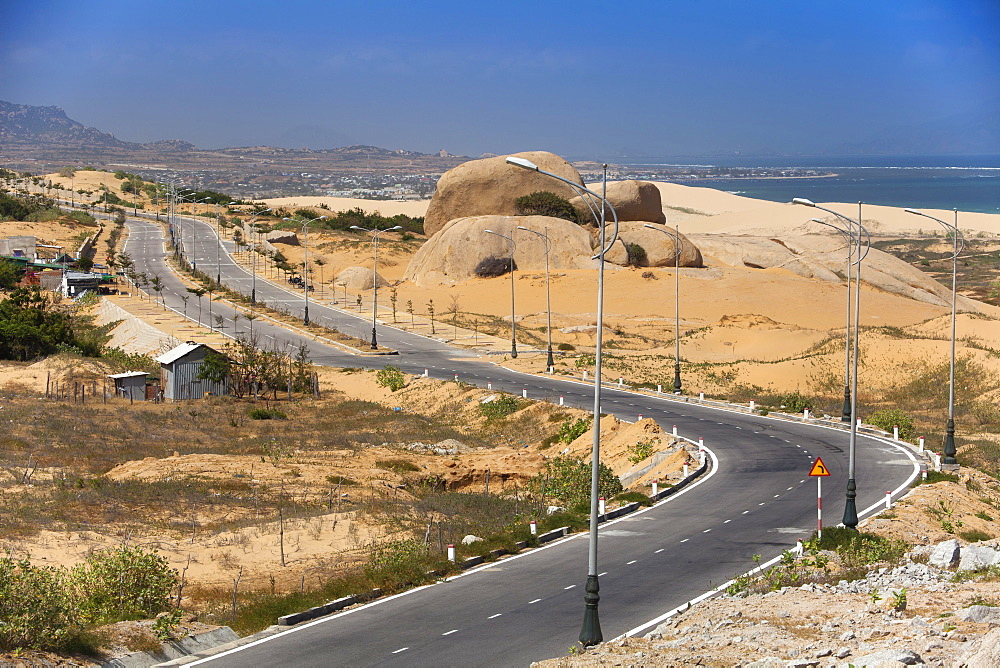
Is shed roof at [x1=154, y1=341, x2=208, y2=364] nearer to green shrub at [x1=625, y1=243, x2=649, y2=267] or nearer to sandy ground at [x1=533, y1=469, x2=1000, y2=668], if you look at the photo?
sandy ground at [x1=533, y1=469, x2=1000, y2=668]

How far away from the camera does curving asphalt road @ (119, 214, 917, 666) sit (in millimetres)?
20000

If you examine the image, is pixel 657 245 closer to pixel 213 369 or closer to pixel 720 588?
pixel 213 369

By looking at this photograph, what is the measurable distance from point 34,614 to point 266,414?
2976 centimetres

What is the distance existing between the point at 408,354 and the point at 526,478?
92.6ft

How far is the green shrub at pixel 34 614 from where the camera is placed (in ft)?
56.4

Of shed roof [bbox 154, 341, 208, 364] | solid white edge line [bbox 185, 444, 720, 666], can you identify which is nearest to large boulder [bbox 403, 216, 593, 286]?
shed roof [bbox 154, 341, 208, 364]

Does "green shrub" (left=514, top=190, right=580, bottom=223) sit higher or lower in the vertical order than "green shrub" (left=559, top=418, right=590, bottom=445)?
higher

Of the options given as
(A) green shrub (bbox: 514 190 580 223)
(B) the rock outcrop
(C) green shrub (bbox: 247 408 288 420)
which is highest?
(A) green shrub (bbox: 514 190 580 223)

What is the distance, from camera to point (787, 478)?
1404 inches

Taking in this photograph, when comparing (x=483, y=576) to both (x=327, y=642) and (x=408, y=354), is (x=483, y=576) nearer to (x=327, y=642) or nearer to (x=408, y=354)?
(x=327, y=642)

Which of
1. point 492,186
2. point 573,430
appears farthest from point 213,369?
point 492,186

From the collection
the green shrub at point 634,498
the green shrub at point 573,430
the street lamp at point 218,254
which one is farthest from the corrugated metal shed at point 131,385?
the street lamp at point 218,254

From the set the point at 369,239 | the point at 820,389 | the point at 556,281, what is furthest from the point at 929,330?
the point at 369,239

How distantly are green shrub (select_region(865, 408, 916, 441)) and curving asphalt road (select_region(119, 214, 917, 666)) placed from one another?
67.1 inches
